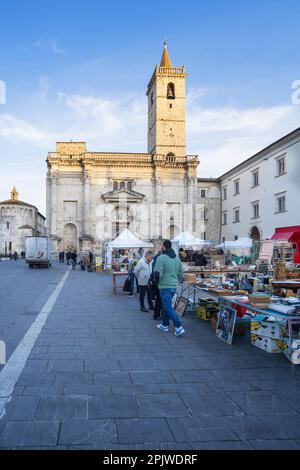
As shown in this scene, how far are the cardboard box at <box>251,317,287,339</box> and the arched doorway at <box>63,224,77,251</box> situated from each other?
146 feet

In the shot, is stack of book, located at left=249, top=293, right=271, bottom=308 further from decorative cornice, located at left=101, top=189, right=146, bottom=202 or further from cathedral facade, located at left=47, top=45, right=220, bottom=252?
decorative cornice, located at left=101, top=189, right=146, bottom=202

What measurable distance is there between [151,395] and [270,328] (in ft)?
9.37

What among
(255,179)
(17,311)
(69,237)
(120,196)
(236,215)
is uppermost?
(255,179)

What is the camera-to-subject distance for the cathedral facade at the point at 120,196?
49094mm

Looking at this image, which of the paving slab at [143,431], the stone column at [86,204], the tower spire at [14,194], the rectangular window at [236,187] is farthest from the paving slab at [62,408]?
the tower spire at [14,194]

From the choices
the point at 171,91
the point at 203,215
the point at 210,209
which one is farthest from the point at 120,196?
the point at 171,91

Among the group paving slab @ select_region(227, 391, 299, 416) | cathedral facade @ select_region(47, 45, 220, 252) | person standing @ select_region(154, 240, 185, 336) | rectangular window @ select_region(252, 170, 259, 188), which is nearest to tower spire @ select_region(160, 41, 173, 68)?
cathedral facade @ select_region(47, 45, 220, 252)

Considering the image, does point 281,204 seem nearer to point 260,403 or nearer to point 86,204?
point 86,204

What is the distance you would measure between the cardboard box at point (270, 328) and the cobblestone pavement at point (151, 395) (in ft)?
1.08

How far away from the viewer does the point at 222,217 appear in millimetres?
50750

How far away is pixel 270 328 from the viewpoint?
6.38m

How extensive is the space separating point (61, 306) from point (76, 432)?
778 centimetres

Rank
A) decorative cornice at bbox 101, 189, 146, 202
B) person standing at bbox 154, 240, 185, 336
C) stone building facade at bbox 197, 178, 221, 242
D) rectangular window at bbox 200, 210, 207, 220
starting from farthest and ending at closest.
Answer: rectangular window at bbox 200, 210, 207, 220
stone building facade at bbox 197, 178, 221, 242
decorative cornice at bbox 101, 189, 146, 202
person standing at bbox 154, 240, 185, 336

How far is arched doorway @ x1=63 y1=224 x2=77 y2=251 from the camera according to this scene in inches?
1956
